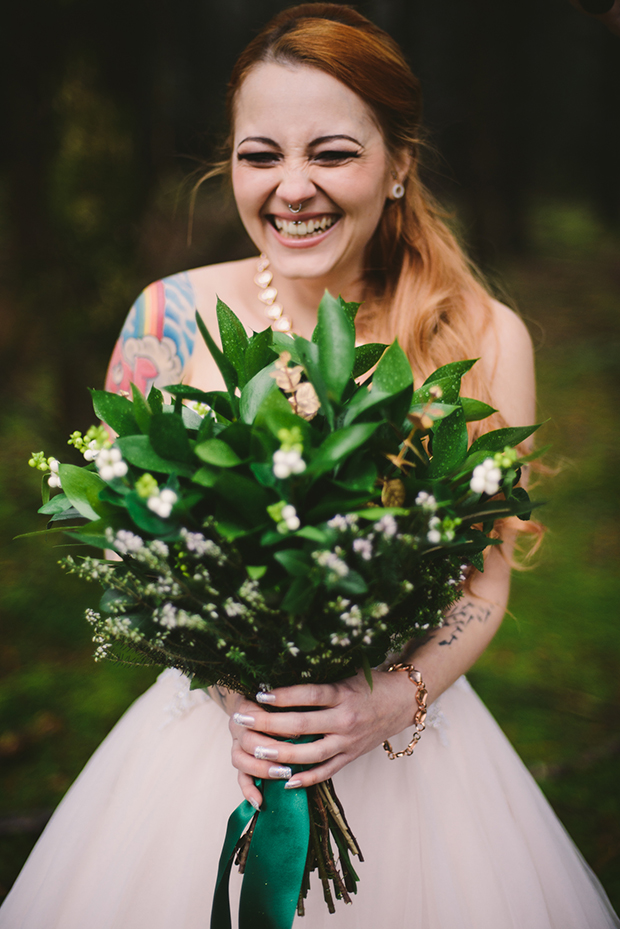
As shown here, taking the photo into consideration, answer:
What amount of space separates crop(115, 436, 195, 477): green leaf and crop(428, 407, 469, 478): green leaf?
0.43 meters

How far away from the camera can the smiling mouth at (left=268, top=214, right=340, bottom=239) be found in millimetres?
1860

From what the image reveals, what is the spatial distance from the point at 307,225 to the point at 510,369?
703 millimetres

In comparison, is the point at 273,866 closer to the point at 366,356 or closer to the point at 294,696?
the point at 294,696

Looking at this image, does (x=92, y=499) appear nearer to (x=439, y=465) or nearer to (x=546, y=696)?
(x=439, y=465)

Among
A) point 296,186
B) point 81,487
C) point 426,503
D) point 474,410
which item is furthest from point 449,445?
point 296,186

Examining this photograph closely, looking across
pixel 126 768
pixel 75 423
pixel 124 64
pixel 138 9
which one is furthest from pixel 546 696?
pixel 138 9

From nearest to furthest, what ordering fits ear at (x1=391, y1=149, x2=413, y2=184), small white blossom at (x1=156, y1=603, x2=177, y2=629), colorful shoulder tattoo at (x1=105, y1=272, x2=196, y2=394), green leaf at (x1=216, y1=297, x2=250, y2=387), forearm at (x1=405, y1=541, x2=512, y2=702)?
small white blossom at (x1=156, y1=603, x2=177, y2=629), green leaf at (x1=216, y1=297, x2=250, y2=387), forearm at (x1=405, y1=541, x2=512, y2=702), ear at (x1=391, y1=149, x2=413, y2=184), colorful shoulder tattoo at (x1=105, y1=272, x2=196, y2=394)

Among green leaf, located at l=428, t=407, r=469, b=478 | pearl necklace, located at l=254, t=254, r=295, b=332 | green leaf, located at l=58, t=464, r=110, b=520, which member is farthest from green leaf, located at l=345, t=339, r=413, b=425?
pearl necklace, located at l=254, t=254, r=295, b=332

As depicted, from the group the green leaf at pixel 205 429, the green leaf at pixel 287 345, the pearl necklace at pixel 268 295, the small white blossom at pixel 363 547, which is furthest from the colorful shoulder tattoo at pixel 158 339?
the small white blossom at pixel 363 547

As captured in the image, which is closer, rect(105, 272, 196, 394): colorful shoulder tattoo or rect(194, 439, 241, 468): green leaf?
rect(194, 439, 241, 468): green leaf

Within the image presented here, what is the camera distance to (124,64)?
12.5 ft

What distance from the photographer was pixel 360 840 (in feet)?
5.36

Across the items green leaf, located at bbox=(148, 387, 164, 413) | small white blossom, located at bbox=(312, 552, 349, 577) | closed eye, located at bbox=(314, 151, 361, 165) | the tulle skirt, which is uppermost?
closed eye, located at bbox=(314, 151, 361, 165)

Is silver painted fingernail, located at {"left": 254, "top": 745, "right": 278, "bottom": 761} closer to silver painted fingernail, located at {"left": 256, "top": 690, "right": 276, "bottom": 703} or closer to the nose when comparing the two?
silver painted fingernail, located at {"left": 256, "top": 690, "right": 276, "bottom": 703}
